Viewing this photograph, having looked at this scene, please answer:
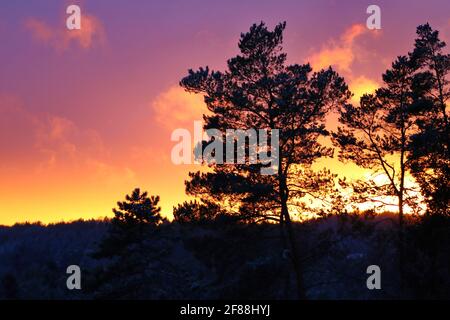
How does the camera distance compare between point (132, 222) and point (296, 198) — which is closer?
point (296, 198)

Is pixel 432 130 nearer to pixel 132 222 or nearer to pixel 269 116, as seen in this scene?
pixel 269 116

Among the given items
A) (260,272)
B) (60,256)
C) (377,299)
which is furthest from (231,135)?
(60,256)

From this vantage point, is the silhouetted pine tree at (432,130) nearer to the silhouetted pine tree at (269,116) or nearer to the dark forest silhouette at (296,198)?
the dark forest silhouette at (296,198)

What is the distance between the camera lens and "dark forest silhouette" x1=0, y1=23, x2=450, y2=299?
20359 millimetres

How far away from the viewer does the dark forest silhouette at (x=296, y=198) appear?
20.4m

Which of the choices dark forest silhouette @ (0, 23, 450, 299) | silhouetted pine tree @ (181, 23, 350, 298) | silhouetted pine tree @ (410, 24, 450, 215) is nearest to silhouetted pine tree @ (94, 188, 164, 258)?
dark forest silhouette @ (0, 23, 450, 299)

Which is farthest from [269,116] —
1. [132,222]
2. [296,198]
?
[132,222]

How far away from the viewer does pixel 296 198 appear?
69.5 ft

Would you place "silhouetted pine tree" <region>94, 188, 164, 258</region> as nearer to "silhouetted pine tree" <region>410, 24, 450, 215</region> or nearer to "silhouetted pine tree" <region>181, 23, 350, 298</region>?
"silhouetted pine tree" <region>181, 23, 350, 298</region>

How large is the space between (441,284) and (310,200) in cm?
799

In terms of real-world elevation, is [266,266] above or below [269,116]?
below

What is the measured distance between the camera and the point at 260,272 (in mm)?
22188
